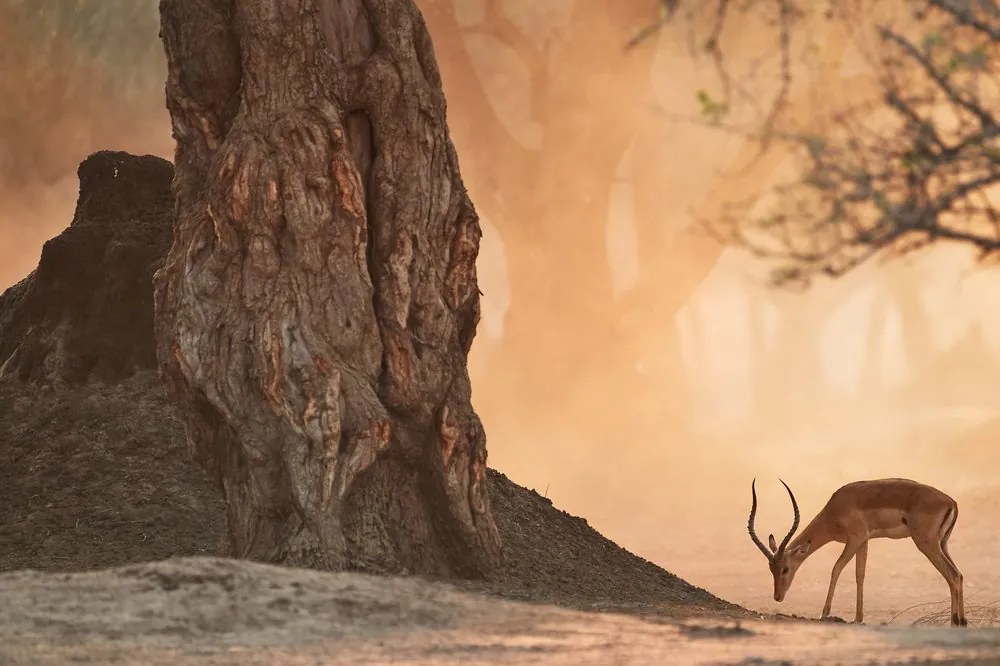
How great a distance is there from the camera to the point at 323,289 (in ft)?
33.1

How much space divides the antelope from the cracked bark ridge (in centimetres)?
674

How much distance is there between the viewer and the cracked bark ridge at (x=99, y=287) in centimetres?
1479

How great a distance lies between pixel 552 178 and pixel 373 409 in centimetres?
1560

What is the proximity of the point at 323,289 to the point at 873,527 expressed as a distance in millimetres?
5520

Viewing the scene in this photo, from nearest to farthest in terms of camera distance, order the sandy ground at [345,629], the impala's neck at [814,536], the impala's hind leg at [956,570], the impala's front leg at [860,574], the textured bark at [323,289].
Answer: the sandy ground at [345,629]
the textured bark at [323,289]
the impala's hind leg at [956,570]
the impala's front leg at [860,574]
the impala's neck at [814,536]

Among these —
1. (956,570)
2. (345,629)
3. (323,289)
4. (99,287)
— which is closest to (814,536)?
(956,570)

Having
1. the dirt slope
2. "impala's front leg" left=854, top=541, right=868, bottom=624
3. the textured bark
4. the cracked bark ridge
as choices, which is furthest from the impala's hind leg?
the cracked bark ridge

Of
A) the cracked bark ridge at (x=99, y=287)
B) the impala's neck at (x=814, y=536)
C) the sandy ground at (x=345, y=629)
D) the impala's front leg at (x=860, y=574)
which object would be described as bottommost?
the sandy ground at (x=345, y=629)

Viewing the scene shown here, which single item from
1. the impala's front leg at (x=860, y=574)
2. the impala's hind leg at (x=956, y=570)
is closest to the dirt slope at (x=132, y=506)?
the impala's front leg at (x=860, y=574)

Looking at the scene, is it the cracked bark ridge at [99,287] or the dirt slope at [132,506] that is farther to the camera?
the cracked bark ridge at [99,287]

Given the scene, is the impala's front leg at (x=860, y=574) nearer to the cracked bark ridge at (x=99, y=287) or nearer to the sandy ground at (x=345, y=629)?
the sandy ground at (x=345, y=629)

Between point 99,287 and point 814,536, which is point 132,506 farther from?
point 814,536

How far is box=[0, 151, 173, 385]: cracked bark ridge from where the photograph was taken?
14789 millimetres

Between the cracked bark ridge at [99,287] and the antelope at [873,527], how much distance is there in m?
6.74
